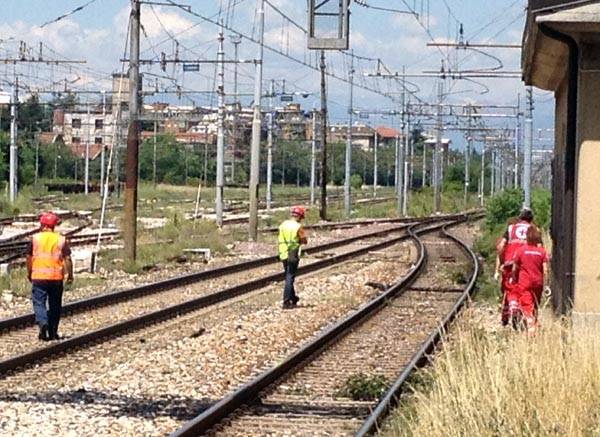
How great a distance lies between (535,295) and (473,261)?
22.3 metres

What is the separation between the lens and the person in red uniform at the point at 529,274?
1591cm

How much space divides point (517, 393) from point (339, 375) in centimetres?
627

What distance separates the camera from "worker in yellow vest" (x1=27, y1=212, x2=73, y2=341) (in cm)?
1753

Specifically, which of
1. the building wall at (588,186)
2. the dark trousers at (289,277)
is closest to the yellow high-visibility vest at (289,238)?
the dark trousers at (289,277)

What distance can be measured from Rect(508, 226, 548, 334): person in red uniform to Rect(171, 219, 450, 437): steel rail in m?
2.70

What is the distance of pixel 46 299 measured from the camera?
706 inches

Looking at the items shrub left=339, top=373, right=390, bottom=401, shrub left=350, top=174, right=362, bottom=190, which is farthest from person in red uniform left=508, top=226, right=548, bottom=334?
shrub left=350, top=174, right=362, bottom=190

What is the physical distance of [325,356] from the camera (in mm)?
17391

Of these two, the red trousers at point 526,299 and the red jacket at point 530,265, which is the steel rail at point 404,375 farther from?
the red jacket at point 530,265

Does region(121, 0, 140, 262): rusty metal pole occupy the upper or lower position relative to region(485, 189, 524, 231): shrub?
upper

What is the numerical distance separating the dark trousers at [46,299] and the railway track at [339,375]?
326 cm

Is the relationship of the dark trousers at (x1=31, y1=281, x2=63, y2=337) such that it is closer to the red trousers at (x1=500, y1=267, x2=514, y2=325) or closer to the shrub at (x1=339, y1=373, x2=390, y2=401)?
the shrub at (x1=339, y1=373, x2=390, y2=401)

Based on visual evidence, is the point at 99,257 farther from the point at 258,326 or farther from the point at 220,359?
the point at 220,359

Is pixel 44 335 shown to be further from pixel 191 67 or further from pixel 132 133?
pixel 191 67
